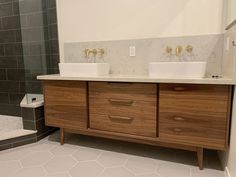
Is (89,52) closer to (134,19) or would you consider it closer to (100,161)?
(134,19)

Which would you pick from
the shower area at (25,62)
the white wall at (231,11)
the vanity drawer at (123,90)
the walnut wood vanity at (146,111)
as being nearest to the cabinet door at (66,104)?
the walnut wood vanity at (146,111)

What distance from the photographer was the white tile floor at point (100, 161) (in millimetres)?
1634

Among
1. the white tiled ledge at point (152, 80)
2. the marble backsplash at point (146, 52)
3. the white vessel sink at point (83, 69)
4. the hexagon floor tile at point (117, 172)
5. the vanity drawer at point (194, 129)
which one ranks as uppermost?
the marble backsplash at point (146, 52)

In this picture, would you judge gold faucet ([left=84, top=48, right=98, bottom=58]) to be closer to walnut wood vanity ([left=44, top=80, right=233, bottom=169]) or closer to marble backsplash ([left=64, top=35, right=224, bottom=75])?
marble backsplash ([left=64, top=35, right=224, bottom=75])

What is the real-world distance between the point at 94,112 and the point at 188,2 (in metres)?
1.37

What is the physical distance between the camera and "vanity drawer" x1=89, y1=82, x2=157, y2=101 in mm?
1688

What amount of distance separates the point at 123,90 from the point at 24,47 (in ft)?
4.91

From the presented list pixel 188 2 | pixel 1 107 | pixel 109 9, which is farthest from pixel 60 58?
pixel 188 2

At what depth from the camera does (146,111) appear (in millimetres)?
1722

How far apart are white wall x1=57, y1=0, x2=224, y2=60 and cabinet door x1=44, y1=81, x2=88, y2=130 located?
697 mm

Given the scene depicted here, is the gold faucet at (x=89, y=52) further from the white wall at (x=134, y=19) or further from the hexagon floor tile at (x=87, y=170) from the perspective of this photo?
the hexagon floor tile at (x=87, y=170)

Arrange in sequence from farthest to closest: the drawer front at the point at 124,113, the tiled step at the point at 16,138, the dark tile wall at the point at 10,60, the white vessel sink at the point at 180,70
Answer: the dark tile wall at the point at 10,60 < the tiled step at the point at 16,138 < the drawer front at the point at 124,113 < the white vessel sink at the point at 180,70

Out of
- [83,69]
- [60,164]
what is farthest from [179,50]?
[60,164]

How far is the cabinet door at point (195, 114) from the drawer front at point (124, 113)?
0.09 m
